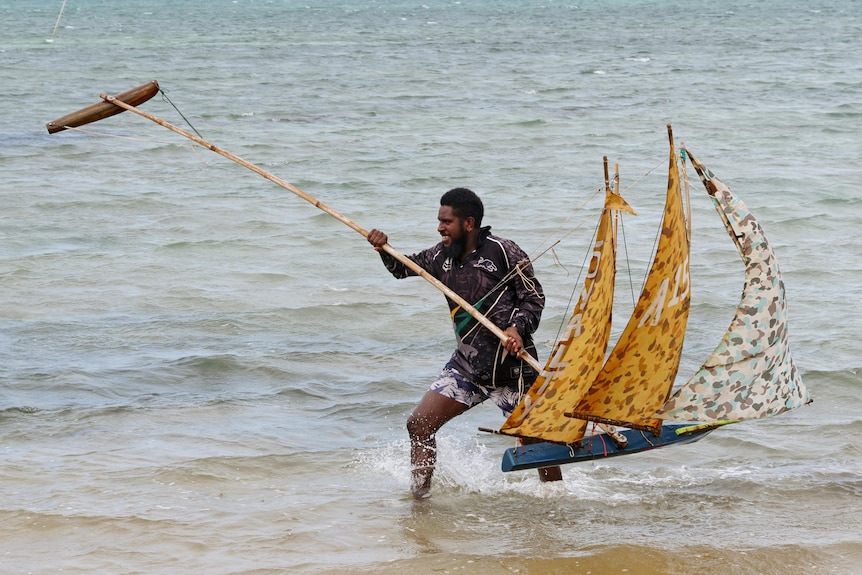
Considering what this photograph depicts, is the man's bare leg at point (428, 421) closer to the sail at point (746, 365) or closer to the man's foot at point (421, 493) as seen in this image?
the man's foot at point (421, 493)

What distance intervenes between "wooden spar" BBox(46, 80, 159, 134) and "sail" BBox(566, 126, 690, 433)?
304 centimetres

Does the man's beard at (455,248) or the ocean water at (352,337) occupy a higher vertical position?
the man's beard at (455,248)

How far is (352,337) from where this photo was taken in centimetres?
1081

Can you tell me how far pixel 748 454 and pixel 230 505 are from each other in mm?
3430

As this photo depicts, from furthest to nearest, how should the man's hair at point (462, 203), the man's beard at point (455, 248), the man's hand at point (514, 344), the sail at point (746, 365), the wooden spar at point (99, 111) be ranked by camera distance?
the wooden spar at point (99, 111) < the man's beard at point (455, 248) < the man's hair at point (462, 203) < the man's hand at point (514, 344) < the sail at point (746, 365)

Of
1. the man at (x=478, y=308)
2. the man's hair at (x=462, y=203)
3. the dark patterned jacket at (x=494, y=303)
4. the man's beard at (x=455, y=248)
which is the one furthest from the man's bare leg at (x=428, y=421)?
the man's hair at (x=462, y=203)

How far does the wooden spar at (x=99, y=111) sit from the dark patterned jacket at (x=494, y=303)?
7.00 feet

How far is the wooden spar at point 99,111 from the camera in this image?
22.0 ft

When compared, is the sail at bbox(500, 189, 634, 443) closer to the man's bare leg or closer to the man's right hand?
the man's bare leg

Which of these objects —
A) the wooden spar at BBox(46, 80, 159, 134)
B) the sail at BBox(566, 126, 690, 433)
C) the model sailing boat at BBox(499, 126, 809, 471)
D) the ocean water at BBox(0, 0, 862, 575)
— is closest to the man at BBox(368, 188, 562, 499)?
the model sailing boat at BBox(499, 126, 809, 471)

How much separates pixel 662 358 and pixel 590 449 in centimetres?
74

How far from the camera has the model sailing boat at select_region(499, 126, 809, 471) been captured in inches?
221

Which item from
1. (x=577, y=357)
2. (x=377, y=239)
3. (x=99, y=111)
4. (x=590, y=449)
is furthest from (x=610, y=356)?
(x=99, y=111)

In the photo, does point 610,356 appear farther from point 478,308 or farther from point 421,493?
point 421,493
